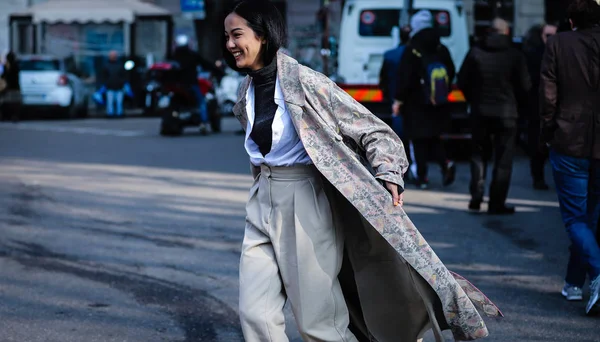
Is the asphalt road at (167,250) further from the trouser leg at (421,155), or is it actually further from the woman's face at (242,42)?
the woman's face at (242,42)

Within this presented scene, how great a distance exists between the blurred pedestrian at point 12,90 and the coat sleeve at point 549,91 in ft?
71.7

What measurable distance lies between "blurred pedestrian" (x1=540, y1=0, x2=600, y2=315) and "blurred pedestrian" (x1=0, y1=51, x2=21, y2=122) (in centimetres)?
2190

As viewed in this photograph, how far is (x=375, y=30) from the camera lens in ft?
57.6

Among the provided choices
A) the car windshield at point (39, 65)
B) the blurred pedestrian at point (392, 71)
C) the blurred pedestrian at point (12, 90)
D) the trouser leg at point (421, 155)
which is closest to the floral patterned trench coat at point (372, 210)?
the trouser leg at point (421, 155)

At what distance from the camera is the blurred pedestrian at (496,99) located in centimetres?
998

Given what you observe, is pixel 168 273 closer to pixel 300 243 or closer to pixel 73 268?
pixel 73 268

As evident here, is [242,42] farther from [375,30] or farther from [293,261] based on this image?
[375,30]

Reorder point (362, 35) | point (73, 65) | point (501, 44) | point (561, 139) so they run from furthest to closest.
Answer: point (73, 65) → point (362, 35) → point (501, 44) → point (561, 139)

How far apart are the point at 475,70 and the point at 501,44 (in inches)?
12.8

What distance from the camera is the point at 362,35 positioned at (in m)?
17.5

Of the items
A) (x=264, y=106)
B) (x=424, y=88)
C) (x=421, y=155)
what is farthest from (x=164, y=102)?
(x=264, y=106)

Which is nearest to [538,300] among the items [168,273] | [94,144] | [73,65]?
[168,273]

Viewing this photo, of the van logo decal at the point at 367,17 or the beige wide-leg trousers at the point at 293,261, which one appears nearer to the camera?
the beige wide-leg trousers at the point at 293,261

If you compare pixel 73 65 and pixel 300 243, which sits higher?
pixel 300 243
